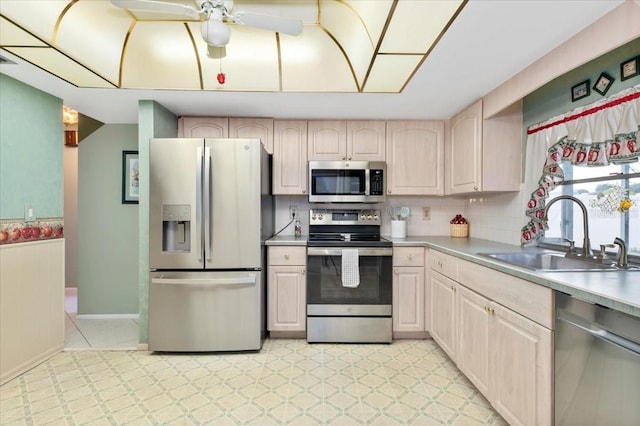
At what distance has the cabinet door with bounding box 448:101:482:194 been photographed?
268 centimetres

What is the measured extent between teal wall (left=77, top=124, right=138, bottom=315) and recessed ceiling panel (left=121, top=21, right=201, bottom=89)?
53.4 inches

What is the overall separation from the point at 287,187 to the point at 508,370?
234 centimetres

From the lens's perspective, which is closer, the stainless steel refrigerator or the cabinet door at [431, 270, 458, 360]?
the cabinet door at [431, 270, 458, 360]

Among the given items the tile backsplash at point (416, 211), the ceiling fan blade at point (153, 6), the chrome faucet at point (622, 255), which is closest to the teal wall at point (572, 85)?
the chrome faucet at point (622, 255)

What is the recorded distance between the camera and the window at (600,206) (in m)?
1.77

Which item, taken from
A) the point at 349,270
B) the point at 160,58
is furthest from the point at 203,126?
the point at 349,270

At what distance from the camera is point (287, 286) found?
9.69 ft

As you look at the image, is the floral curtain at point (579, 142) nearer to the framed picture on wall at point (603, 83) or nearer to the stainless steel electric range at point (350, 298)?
the framed picture on wall at point (603, 83)

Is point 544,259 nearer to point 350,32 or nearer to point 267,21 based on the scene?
point 350,32

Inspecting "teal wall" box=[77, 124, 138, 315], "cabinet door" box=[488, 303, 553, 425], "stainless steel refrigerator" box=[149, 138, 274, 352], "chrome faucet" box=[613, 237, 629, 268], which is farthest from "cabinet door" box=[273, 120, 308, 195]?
"chrome faucet" box=[613, 237, 629, 268]

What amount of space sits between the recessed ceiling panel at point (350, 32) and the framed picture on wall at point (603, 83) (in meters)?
1.32

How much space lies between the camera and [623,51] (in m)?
1.73

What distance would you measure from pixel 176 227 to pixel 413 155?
7.70ft

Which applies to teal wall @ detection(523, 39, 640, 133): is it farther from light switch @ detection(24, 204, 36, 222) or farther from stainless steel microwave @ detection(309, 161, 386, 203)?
light switch @ detection(24, 204, 36, 222)
